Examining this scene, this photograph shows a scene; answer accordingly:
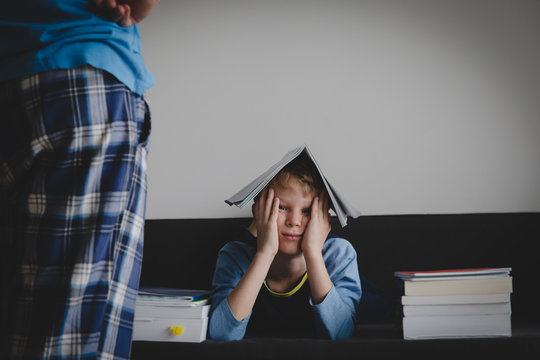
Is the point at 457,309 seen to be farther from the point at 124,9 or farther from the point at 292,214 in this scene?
the point at 124,9

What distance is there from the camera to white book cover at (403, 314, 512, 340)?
1.20m

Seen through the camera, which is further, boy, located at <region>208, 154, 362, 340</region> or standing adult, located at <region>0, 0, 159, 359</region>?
boy, located at <region>208, 154, 362, 340</region>

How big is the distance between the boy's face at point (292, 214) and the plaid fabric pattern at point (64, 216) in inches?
22.6

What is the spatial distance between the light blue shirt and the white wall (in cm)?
104

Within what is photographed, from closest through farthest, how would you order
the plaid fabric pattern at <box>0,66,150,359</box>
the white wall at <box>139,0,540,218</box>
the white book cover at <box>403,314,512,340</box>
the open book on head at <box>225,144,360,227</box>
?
1. the plaid fabric pattern at <box>0,66,150,359</box>
2. the white book cover at <box>403,314,512,340</box>
3. the open book on head at <box>225,144,360,227</box>
4. the white wall at <box>139,0,540,218</box>

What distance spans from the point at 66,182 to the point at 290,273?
80 centimetres

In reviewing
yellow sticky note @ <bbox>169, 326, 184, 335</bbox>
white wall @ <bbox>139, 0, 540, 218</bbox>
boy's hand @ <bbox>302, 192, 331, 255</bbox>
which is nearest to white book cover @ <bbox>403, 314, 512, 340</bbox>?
boy's hand @ <bbox>302, 192, 331, 255</bbox>

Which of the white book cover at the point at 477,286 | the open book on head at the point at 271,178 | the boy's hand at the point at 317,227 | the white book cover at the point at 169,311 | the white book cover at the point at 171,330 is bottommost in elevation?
the white book cover at the point at 171,330

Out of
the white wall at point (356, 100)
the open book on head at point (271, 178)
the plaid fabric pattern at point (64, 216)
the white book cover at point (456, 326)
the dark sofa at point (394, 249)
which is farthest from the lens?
the white wall at point (356, 100)

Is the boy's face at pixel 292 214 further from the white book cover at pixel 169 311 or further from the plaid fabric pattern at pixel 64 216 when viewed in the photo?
the plaid fabric pattern at pixel 64 216

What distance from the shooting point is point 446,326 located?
1.20 meters

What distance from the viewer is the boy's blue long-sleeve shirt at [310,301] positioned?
4.08 ft

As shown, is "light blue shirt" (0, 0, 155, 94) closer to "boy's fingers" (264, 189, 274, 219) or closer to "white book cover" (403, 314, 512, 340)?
"boy's fingers" (264, 189, 274, 219)

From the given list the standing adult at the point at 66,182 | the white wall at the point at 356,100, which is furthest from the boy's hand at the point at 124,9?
the white wall at the point at 356,100
